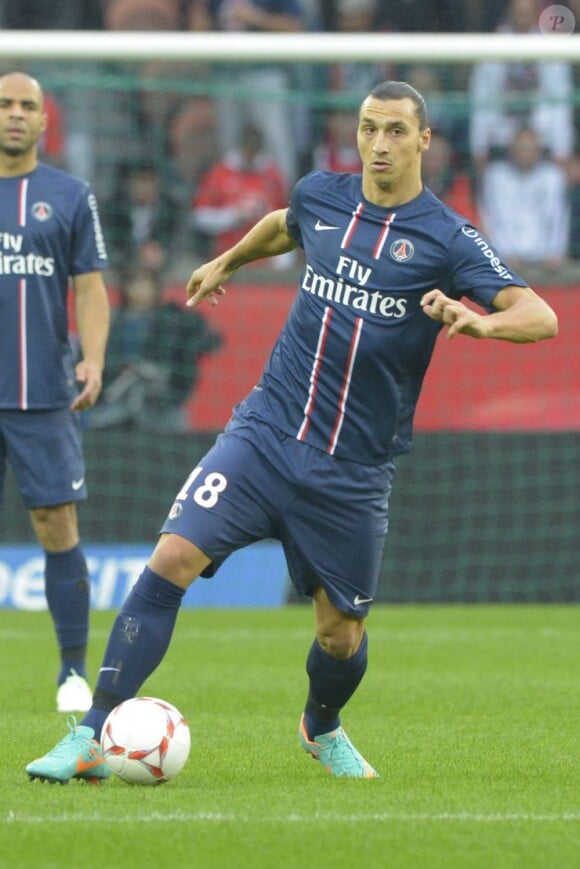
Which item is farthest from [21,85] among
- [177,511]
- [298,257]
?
[298,257]

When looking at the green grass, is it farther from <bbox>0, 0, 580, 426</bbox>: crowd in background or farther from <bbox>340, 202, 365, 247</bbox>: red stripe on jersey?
<bbox>0, 0, 580, 426</bbox>: crowd in background

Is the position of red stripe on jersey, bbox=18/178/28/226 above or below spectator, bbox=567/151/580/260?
above

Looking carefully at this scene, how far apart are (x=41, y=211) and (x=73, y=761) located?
3.14m

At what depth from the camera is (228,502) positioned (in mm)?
5387

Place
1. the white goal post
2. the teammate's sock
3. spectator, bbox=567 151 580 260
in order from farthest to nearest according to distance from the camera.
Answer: spectator, bbox=567 151 580 260
the white goal post
the teammate's sock

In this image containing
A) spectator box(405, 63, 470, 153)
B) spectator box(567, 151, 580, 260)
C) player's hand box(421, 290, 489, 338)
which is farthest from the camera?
spectator box(405, 63, 470, 153)

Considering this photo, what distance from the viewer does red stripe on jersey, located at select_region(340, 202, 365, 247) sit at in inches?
222

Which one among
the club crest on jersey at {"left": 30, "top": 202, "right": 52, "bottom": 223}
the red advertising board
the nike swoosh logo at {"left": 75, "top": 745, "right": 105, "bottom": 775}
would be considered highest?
the club crest on jersey at {"left": 30, "top": 202, "right": 52, "bottom": 223}

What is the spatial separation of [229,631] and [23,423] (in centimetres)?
360

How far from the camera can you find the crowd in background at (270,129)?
1387cm

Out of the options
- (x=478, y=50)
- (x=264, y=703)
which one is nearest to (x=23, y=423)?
(x=264, y=703)

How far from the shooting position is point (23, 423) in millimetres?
7488

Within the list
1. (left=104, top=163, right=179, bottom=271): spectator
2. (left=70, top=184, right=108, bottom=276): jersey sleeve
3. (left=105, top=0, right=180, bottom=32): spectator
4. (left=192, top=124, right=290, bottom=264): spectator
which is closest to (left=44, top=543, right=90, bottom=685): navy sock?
(left=70, top=184, right=108, bottom=276): jersey sleeve

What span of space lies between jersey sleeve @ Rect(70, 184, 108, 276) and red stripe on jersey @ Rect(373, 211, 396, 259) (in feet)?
7.63
